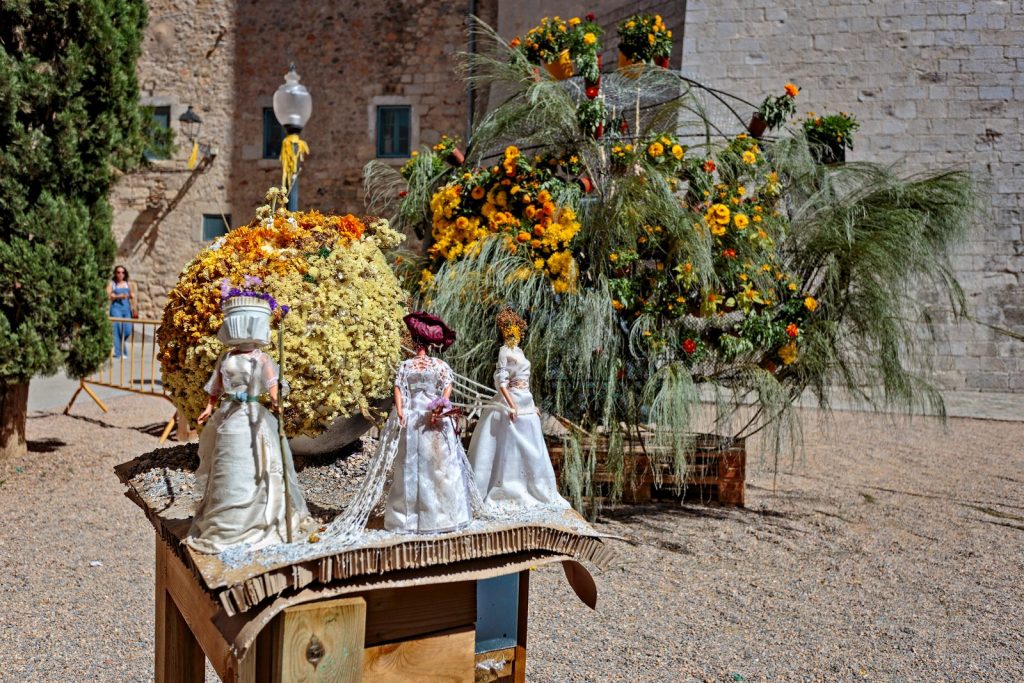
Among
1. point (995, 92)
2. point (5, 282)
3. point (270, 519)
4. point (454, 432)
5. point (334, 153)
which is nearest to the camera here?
point (270, 519)

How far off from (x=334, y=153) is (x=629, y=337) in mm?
13396

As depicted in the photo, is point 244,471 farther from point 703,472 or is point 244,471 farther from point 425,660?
point 703,472

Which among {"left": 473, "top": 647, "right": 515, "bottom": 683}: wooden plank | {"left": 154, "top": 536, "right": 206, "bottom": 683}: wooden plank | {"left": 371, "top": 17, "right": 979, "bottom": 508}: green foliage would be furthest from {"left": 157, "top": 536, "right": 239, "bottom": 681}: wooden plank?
{"left": 371, "top": 17, "right": 979, "bottom": 508}: green foliage

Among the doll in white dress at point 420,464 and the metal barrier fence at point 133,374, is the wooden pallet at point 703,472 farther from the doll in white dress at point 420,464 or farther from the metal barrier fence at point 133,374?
the doll in white dress at point 420,464

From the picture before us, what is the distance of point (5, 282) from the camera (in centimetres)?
557

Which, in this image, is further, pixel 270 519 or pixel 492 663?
pixel 492 663

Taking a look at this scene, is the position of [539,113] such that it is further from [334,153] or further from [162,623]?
[334,153]

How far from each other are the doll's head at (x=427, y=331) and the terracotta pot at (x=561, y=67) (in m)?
3.69

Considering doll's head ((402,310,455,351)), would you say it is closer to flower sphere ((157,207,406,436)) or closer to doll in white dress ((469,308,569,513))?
doll in white dress ((469,308,569,513))

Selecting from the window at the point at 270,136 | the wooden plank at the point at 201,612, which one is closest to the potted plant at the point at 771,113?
the wooden plank at the point at 201,612

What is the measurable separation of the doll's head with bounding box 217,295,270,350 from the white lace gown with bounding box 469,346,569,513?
80 centimetres

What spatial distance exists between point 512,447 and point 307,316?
0.74 metres

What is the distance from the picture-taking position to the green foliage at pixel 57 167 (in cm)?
555

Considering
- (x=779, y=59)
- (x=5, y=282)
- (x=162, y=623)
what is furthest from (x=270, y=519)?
(x=779, y=59)
